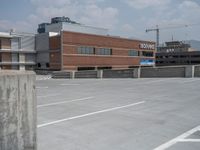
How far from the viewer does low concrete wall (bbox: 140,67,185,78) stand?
88.0 feet

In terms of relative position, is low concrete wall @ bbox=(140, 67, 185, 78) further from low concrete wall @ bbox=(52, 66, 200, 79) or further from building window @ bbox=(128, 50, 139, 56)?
building window @ bbox=(128, 50, 139, 56)

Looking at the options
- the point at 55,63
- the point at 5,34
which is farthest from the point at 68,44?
the point at 5,34

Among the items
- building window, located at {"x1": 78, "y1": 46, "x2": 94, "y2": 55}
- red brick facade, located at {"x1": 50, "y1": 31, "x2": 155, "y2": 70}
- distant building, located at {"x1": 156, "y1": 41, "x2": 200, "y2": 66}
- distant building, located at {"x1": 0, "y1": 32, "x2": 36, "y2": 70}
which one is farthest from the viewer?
distant building, located at {"x1": 156, "y1": 41, "x2": 200, "y2": 66}

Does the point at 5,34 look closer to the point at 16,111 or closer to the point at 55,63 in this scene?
the point at 55,63

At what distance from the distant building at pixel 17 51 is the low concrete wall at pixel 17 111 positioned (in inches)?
2063

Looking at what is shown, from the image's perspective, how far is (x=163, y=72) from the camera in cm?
2819

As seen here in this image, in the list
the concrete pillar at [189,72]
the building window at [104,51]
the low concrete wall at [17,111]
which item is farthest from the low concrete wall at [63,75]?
the low concrete wall at [17,111]

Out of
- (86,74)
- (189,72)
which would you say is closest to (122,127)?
(189,72)

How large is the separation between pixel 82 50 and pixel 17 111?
179 feet

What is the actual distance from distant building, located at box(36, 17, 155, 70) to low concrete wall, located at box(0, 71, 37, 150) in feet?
164

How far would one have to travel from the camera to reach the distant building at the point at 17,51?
5438cm

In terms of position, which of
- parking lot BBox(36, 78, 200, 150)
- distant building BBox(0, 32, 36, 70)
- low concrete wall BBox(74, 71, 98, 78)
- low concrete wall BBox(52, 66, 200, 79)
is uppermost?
distant building BBox(0, 32, 36, 70)

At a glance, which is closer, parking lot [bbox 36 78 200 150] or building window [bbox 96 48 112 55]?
parking lot [bbox 36 78 200 150]

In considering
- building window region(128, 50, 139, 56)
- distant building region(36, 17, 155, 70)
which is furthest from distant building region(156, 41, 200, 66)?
building window region(128, 50, 139, 56)
